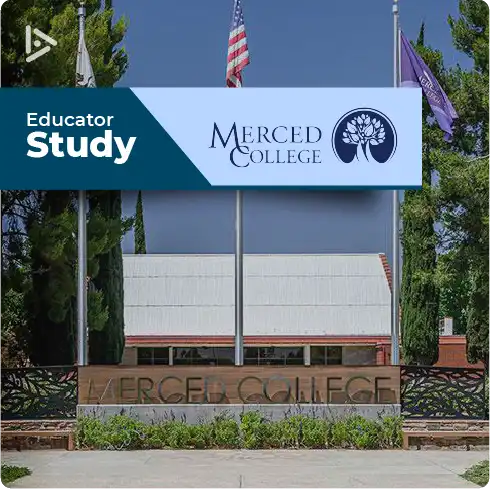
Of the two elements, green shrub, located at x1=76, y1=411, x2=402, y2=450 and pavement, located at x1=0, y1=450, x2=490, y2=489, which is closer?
pavement, located at x1=0, y1=450, x2=490, y2=489

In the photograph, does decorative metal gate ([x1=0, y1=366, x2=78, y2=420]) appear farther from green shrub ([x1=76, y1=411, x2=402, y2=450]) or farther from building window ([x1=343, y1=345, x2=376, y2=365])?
building window ([x1=343, y1=345, x2=376, y2=365])

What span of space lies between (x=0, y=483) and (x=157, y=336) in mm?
22434

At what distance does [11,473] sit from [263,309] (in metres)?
23.4

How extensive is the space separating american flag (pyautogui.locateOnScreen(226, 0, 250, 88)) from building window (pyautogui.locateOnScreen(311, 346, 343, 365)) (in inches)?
764

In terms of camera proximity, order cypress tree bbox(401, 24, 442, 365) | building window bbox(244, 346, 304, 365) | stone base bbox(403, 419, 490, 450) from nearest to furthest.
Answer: stone base bbox(403, 419, 490, 450), cypress tree bbox(401, 24, 442, 365), building window bbox(244, 346, 304, 365)

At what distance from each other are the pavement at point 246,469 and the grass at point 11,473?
0.12 meters

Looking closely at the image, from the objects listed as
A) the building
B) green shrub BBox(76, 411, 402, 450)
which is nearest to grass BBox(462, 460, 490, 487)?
green shrub BBox(76, 411, 402, 450)

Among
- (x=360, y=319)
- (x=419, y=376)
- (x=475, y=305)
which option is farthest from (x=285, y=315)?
(x=419, y=376)

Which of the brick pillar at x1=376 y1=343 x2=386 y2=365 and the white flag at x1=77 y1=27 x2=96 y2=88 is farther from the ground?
the white flag at x1=77 y1=27 x2=96 y2=88

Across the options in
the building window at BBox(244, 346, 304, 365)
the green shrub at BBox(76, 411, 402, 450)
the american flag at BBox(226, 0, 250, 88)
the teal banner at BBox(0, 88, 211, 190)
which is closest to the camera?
the green shrub at BBox(76, 411, 402, 450)

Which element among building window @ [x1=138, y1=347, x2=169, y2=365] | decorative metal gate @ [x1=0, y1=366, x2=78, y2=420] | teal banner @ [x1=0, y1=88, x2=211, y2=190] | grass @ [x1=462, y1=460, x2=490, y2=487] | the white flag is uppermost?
the white flag

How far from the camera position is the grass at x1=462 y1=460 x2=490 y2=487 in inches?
448

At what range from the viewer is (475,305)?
2672cm

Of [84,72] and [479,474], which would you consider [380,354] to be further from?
[479,474]
